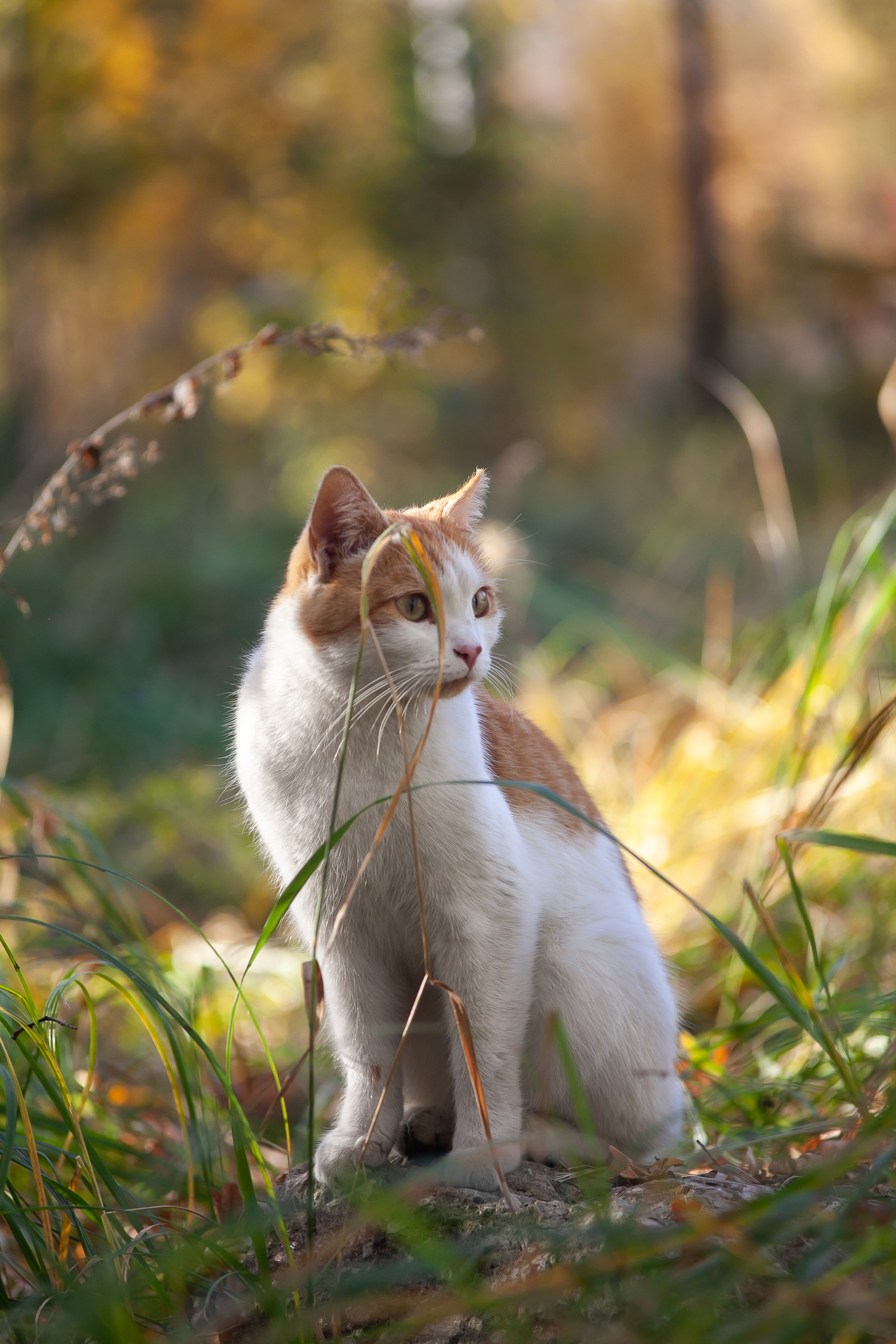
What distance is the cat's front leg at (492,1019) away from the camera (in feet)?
4.31

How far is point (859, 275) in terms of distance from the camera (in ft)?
33.3

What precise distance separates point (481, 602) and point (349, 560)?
0.66ft

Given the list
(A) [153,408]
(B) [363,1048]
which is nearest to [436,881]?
(B) [363,1048]

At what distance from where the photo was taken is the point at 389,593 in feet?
4.43

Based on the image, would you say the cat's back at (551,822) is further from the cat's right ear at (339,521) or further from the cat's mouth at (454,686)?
the cat's right ear at (339,521)

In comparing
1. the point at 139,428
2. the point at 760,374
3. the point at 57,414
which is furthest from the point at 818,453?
the point at 57,414

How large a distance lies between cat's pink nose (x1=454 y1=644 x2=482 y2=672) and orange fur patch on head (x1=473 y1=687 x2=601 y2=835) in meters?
0.22

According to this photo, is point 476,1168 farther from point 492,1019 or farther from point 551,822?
point 551,822

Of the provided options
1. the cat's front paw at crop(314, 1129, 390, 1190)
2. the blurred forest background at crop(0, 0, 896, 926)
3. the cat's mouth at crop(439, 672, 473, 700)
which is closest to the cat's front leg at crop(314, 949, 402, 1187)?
the cat's front paw at crop(314, 1129, 390, 1190)

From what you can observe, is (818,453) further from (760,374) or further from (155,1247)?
(155,1247)

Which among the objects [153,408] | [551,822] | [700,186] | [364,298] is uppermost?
[700,186]

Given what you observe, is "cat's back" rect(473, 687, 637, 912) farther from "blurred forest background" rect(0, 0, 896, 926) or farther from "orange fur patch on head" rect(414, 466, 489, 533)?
"blurred forest background" rect(0, 0, 896, 926)

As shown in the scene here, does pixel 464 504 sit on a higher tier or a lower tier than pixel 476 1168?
higher

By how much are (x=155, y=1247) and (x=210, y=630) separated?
4281mm
